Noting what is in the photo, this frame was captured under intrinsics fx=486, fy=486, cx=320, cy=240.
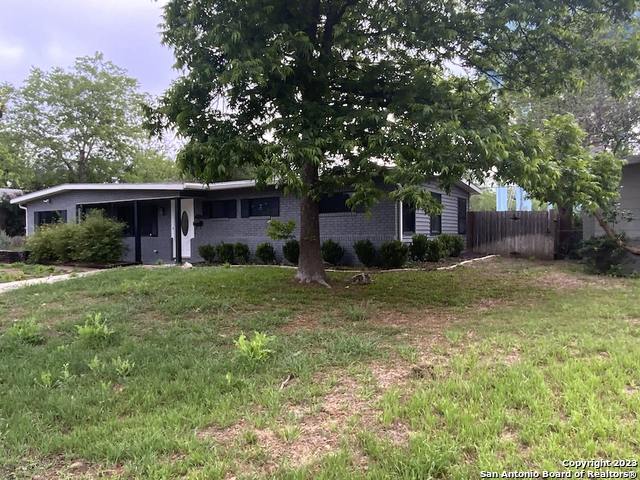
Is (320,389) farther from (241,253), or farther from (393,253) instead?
(241,253)

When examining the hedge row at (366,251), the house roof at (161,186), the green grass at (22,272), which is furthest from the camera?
the house roof at (161,186)

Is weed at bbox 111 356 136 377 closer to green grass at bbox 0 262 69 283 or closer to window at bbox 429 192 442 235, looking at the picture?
green grass at bbox 0 262 69 283

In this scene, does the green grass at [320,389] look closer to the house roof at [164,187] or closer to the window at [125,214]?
the house roof at [164,187]

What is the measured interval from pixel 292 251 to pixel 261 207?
2217mm

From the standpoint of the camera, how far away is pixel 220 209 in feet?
53.2

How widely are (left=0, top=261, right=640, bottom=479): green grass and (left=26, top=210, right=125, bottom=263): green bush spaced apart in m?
8.51

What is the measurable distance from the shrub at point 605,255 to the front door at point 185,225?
1180 centimetres

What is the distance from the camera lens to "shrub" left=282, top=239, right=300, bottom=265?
45.5ft

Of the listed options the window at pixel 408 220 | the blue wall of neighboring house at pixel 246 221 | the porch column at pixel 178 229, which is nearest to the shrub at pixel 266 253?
the blue wall of neighboring house at pixel 246 221

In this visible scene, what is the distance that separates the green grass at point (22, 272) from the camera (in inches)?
472

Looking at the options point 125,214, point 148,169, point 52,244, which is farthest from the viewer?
point 148,169

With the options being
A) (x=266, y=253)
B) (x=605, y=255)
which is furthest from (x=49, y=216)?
(x=605, y=255)

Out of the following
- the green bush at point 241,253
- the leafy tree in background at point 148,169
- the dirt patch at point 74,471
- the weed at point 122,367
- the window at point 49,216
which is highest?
the leafy tree in background at point 148,169

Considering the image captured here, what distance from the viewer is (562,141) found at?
7.45 m
